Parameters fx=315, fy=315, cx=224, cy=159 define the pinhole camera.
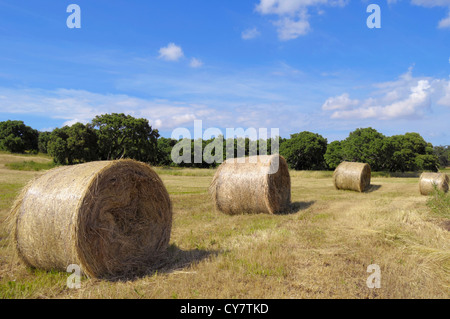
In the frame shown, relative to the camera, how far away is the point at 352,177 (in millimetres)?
21141

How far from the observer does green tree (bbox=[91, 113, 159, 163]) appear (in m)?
49.7

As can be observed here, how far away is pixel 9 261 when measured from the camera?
6.06 meters

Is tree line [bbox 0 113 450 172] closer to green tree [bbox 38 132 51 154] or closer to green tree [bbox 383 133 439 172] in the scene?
green tree [bbox 383 133 439 172]

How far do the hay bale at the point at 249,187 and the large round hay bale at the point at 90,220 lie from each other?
5.32 metres

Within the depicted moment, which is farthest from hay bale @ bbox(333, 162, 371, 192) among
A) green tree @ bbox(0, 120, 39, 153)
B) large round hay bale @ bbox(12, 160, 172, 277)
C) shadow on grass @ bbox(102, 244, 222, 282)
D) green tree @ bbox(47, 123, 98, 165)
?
green tree @ bbox(0, 120, 39, 153)

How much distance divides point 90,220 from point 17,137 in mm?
80603

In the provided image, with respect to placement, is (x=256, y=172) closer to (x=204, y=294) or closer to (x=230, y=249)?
(x=230, y=249)

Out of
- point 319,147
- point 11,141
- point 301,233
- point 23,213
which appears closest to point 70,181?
point 23,213

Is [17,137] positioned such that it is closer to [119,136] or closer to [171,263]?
Result: [119,136]

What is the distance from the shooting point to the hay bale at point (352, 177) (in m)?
20.9

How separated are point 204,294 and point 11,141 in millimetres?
81059

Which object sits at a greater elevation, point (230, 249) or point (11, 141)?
point (11, 141)

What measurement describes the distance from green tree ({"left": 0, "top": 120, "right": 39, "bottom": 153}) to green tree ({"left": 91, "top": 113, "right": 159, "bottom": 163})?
109 ft

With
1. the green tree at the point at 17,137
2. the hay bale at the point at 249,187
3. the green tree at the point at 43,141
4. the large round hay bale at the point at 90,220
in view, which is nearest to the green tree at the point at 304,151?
the hay bale at the point at 249,187
